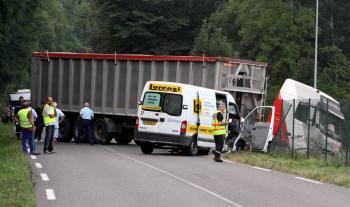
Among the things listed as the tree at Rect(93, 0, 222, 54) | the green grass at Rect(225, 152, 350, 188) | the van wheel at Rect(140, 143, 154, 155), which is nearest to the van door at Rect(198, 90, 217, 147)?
the green grass at Rect(225, 152, 350, 188)

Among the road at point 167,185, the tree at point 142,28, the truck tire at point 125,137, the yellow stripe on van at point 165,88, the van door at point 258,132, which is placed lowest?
the truck tire at point 125,137

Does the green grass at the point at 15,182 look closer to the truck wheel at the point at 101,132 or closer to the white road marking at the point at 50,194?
the white road marking at the point at 50,194

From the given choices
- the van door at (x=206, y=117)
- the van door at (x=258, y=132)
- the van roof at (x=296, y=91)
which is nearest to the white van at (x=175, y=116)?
the van door at (x=206, y=117)

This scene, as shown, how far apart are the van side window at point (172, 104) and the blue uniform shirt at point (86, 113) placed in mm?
6478

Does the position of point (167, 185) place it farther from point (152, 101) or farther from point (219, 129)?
point (152, 101)

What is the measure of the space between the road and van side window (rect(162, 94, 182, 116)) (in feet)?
8.65

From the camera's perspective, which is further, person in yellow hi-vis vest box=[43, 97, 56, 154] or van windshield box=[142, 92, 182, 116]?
van windshield box=[142, 92, 182, 116]

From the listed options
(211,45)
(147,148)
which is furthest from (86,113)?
(211,45)

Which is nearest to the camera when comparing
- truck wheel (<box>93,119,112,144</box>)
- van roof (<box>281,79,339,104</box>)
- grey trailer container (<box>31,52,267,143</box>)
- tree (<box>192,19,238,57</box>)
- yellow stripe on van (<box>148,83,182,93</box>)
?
yellow stripe on van (<box>148,83,182,93</box>)

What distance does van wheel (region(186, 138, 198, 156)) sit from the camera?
22.7m

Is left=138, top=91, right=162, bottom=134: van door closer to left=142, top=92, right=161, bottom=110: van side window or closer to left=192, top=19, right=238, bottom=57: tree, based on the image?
left=142, top=92, right=161, bottom=110: van side window

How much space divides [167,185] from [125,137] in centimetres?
1606

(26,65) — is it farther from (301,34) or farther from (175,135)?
(301,34)

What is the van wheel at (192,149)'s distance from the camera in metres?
22.7
